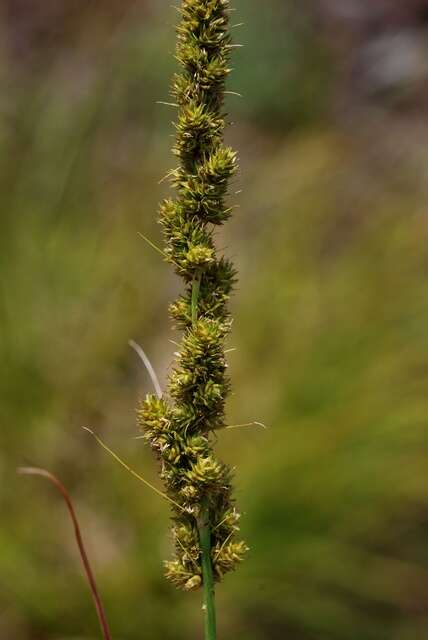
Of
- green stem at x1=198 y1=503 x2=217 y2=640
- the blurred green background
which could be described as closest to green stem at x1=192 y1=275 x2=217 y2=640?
green stem at x1=198 y1=503 x2=217 y2=640

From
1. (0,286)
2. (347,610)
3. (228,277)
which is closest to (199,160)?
(228,277)

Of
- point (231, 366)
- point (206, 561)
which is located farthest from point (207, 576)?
point (231, 366)

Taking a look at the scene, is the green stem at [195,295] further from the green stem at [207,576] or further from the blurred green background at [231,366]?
the blurred green background at [231,366]

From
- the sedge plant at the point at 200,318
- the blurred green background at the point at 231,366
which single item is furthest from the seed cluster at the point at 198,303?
the blurred green background at the point at 231,366

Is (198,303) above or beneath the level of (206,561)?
above

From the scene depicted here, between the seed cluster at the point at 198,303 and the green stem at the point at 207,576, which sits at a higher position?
the seed cluster at the point at 198,303

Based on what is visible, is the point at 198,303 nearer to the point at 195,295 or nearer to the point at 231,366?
the point at 195,295

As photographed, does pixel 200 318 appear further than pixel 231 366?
No
